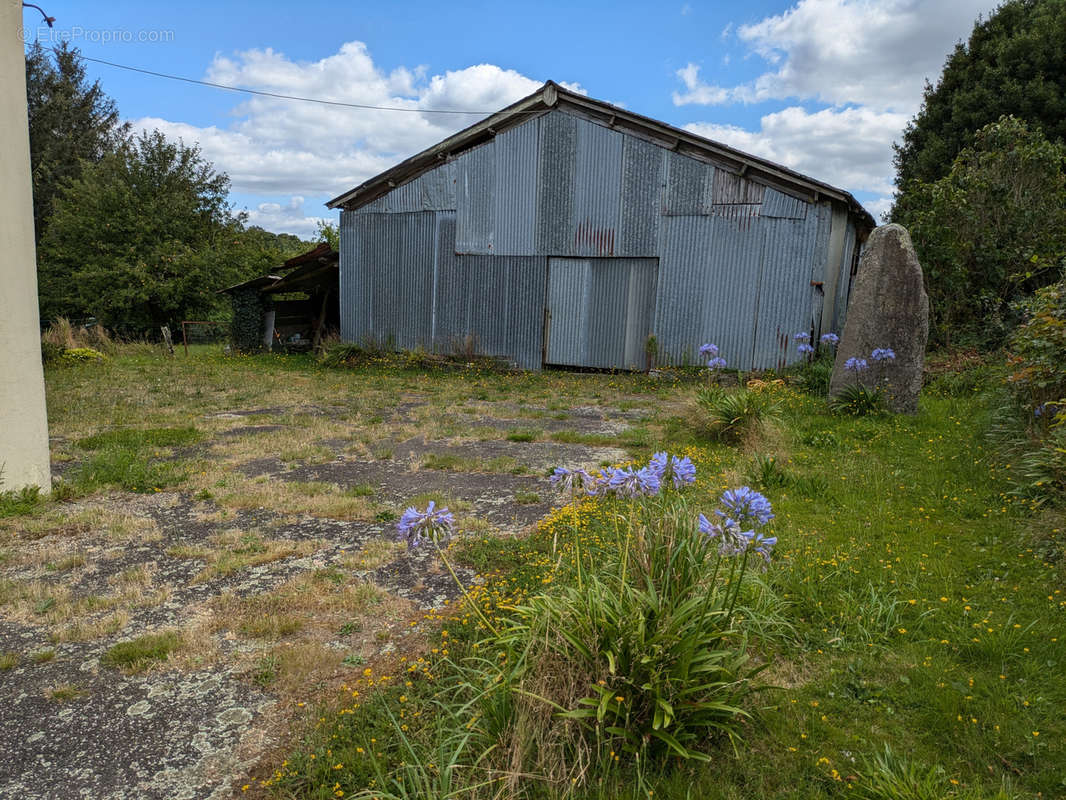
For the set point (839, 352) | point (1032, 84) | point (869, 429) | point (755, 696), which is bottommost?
point (755, 696)

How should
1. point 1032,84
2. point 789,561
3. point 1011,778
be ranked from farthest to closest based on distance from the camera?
1. point 1032,84
2. point 789,561
3. point 1011,778

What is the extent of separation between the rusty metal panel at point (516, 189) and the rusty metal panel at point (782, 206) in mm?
4777

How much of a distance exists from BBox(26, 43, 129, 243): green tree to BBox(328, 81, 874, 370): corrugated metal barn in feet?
80.1

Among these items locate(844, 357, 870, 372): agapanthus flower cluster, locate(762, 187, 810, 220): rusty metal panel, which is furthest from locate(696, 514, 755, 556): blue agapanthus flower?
locate(762, 187, 810, 220): rusty metal panel

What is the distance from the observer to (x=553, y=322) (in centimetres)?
1420

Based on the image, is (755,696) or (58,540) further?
(58,540)

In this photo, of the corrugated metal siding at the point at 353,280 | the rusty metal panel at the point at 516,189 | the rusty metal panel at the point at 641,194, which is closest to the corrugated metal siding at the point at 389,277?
the corrugated metal siding at the point at 353,280

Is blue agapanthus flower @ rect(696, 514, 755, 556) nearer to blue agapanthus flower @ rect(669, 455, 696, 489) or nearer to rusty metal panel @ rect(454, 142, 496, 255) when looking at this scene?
blue agapanthus flower @ rect(669, 455, 696, 489)

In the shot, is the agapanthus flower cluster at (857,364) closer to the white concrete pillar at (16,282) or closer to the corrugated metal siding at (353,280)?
the white concrete pillar at (16,282)

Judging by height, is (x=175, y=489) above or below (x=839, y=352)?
below

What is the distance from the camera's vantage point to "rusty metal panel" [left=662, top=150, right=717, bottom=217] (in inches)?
495

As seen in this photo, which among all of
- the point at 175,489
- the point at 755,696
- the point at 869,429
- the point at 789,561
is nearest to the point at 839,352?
the point at 869,429

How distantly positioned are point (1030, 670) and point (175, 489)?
6495 millimetres

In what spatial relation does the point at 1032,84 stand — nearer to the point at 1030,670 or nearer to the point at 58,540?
the point at 1030,670
